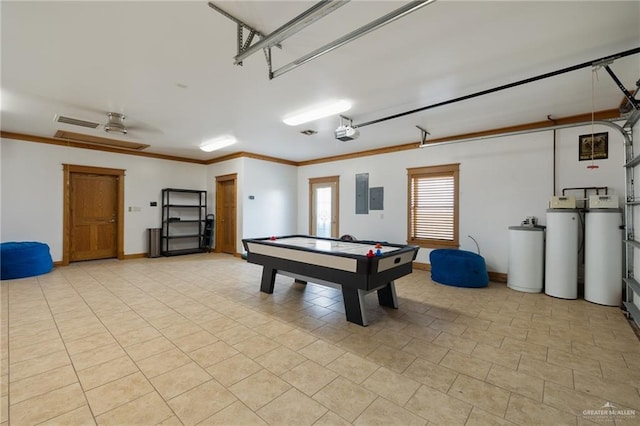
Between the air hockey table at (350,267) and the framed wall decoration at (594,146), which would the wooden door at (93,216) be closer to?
the air hockey table at (350,267)

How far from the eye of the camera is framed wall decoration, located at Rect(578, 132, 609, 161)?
13.8 ft

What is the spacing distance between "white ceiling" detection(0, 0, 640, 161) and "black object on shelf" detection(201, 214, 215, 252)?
3.88 m

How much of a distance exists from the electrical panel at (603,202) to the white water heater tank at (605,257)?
51 millimetres

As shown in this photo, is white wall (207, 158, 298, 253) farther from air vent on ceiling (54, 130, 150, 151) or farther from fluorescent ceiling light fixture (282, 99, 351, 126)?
fluorescent ceiling light fixture (282, 99, 351, 126)

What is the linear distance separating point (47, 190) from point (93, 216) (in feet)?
3.37

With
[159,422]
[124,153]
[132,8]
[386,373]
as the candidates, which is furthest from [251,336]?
[124,153]

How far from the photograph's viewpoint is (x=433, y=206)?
598cm

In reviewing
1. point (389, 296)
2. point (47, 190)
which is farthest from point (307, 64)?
point (47, 190)

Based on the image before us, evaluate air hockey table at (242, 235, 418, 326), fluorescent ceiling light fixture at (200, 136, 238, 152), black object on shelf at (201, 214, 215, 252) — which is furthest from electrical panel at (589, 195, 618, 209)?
black object on shelf at (201, 214, 215, 252)

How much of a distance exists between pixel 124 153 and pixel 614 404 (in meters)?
9.16

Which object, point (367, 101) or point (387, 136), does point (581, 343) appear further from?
point (387, 136)

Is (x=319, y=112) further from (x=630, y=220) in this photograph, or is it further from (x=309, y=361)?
(x=630, y=220)

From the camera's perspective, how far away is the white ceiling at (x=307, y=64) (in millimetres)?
2162

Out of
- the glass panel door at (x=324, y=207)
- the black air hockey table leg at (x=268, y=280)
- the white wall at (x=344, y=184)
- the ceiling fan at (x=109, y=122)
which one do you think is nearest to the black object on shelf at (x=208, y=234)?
the white wall at (x=344, y=184)
